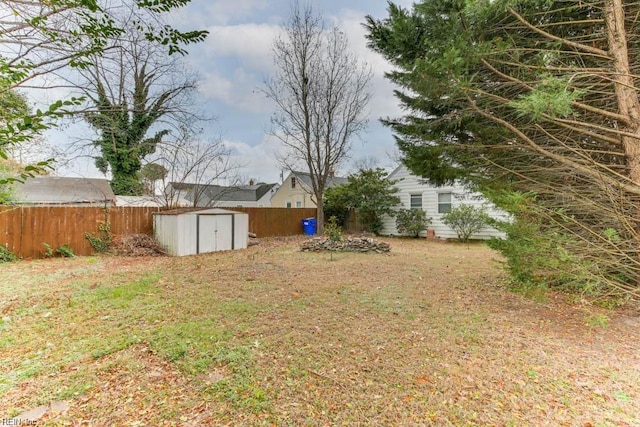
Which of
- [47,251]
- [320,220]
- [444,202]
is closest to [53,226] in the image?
[47,251]

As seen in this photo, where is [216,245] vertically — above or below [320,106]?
below

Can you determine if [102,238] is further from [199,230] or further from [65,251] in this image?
[199,230]

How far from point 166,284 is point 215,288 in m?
0.99

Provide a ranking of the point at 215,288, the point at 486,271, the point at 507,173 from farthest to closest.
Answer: the point at 486,271
the point at 215,288
the point at 507,173

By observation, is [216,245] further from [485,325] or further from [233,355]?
[485,325]

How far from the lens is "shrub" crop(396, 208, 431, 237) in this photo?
13812 mm

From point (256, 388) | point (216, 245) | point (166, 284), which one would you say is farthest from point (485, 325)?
point (216, 245)

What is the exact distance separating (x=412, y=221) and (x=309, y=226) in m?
5.00

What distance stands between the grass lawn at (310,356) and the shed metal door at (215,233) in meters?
4.25

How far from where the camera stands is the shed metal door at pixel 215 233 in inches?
375

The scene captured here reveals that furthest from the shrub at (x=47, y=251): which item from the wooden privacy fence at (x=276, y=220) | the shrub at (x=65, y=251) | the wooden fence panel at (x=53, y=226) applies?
the wooden privacy fence at (x=276, y=220)

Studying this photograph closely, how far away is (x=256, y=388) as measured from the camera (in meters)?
2.37

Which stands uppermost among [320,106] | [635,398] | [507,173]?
[320,106]

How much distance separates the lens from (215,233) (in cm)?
986
